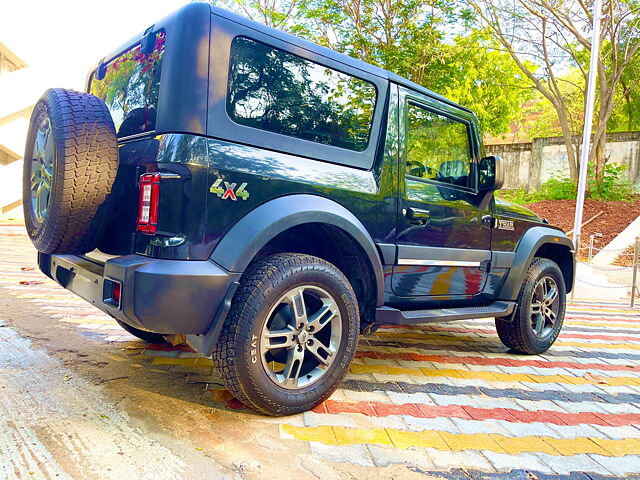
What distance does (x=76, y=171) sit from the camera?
2.32 meters

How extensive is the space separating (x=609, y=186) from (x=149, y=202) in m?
16.4

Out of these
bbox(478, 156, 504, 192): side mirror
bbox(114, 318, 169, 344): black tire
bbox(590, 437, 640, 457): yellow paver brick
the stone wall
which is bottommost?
bbox(590, 437, 640, 457): yellow paver brick

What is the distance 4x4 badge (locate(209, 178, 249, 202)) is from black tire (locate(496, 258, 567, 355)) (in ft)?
9.03

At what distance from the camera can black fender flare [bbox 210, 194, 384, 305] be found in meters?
2.31

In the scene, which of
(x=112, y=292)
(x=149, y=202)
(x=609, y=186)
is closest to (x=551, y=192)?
(x=609, y=186)

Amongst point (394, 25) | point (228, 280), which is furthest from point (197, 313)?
point (394, 25)

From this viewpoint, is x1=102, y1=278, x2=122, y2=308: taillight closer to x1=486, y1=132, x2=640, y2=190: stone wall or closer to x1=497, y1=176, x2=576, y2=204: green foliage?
x1=497, y1=176, x2=576, y2=204: green foliage

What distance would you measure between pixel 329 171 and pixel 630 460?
83.6 inches

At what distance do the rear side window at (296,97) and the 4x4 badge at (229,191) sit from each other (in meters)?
0.35

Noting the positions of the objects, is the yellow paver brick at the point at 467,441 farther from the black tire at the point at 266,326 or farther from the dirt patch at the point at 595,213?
the dirt patch at the point at 595,213

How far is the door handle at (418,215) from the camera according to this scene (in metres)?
3.19

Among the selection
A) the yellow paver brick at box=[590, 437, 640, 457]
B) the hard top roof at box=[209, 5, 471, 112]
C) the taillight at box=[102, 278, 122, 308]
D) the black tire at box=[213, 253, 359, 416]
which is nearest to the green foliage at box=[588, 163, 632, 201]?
the hard top roof at box=[209, 5, 471, 112]

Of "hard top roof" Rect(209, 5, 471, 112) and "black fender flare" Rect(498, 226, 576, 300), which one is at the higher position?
"hard top roof" Rect(209, 5, 471, 112)

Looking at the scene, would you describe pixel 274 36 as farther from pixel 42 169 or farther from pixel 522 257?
pixel 522 257
